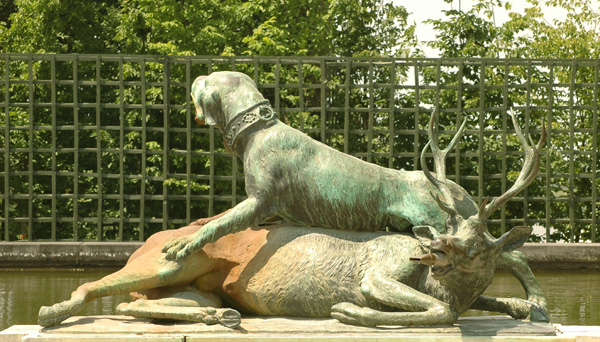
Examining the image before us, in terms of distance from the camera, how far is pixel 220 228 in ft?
16.6

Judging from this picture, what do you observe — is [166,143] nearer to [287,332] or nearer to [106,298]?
[106,298]

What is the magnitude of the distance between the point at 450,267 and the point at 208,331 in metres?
1.20

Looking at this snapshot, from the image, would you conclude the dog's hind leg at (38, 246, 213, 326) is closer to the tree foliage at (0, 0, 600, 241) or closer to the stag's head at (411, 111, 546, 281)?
the stag's head at (411, 111, 546, 281)

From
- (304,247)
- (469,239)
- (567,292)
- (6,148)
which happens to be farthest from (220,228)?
(6,148)

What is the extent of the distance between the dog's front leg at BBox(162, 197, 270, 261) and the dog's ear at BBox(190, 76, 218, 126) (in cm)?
51

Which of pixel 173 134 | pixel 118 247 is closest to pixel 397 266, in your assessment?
pixel 118 247

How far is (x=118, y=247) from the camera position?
38.5ft

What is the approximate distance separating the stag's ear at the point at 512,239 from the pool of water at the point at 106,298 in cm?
282

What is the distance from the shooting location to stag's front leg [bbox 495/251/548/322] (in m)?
5.19

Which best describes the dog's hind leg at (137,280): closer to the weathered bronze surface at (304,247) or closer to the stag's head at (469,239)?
the weathered bronze surface at (304,247)

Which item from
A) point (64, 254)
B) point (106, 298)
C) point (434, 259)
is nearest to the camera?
point (434, 259)

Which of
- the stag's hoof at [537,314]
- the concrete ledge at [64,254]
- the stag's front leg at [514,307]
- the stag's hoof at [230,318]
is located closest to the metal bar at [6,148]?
the concrete ledge at [64,254]

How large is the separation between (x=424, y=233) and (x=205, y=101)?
1.32 metres

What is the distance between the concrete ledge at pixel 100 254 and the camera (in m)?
11.6
